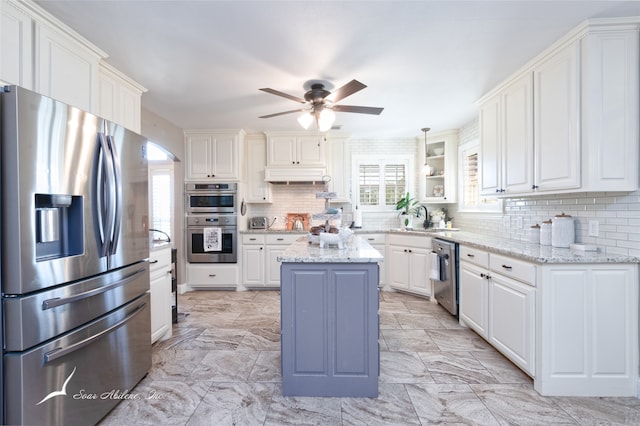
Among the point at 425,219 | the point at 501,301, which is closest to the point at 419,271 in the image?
the point at 425,219

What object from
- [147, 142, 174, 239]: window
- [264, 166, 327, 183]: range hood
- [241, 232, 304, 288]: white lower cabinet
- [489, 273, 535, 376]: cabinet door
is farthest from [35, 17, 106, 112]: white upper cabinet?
[489, 273, 535, 376]: cabinet door

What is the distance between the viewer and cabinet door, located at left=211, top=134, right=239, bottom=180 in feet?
14.1

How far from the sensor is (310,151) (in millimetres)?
4488

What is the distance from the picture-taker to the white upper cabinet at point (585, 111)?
1.86 meters

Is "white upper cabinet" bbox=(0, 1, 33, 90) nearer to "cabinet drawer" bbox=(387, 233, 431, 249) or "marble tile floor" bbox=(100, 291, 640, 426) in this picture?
"marble tile floor" bbox=(100, 291, 640, 426)

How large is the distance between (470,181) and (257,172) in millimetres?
3253

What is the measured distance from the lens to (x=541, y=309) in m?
1.87

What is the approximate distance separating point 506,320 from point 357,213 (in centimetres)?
272

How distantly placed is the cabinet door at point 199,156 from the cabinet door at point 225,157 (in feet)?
0.26

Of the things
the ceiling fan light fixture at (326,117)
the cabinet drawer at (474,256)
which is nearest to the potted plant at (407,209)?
the cabinet drawer at (474,256)

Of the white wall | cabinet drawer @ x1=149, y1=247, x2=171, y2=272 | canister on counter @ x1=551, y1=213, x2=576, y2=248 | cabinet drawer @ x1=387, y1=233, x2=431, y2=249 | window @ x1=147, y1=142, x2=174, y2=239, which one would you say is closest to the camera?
canister on counter @ x1=551, y1=213, x2=576, y2=248

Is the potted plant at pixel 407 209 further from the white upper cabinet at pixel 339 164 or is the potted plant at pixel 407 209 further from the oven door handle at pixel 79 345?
the oven door handle at pixel 79 345

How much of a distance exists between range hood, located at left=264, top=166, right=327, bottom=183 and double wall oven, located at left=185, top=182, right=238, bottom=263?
0.58m

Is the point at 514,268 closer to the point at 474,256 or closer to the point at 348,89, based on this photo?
the point at 474,256
